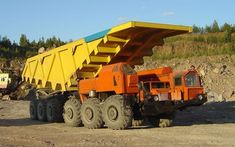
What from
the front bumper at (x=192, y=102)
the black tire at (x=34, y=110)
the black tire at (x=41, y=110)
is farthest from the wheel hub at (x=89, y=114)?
the black tire at (x=34, y=110)

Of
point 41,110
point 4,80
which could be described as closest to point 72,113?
point 41,110

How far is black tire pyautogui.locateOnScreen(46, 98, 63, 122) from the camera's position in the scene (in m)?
18.4

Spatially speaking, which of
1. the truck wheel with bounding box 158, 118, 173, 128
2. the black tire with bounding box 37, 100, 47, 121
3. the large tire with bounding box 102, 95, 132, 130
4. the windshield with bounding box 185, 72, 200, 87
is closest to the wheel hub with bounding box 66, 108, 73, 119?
the large tire with bounding box 102, 95, 132, 130

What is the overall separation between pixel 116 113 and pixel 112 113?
162 millimetres

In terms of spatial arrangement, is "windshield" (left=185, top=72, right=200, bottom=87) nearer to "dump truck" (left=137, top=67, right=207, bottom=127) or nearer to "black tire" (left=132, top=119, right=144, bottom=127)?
"dump truck" (left=137, top=67, right=207, bottom=127)

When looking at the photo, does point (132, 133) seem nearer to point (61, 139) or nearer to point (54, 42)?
point (61, 139)

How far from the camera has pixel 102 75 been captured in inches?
599

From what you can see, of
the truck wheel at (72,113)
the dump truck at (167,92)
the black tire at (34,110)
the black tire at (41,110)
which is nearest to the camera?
the dump truck at (167,92)

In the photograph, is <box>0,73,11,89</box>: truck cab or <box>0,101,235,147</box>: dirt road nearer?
<box>0,101,235,147</box>: dirt road

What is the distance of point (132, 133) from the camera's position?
525 inches

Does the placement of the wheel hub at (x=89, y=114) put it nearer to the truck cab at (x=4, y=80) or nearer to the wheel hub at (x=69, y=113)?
the wheel hub at (x=69, y=113)

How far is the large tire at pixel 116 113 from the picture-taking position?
14047mm

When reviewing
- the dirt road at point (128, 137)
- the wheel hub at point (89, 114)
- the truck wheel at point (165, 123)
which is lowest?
the dirt road at point (128, 137)

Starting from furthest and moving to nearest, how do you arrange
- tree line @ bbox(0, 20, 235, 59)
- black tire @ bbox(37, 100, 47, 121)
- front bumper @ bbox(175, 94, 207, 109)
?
tree line @ bbox(0, 20, 235, 59) < black tire @ bbox(37, 100, 47, 121) < front bumper @ bbox(175, 94, 207, 109)
